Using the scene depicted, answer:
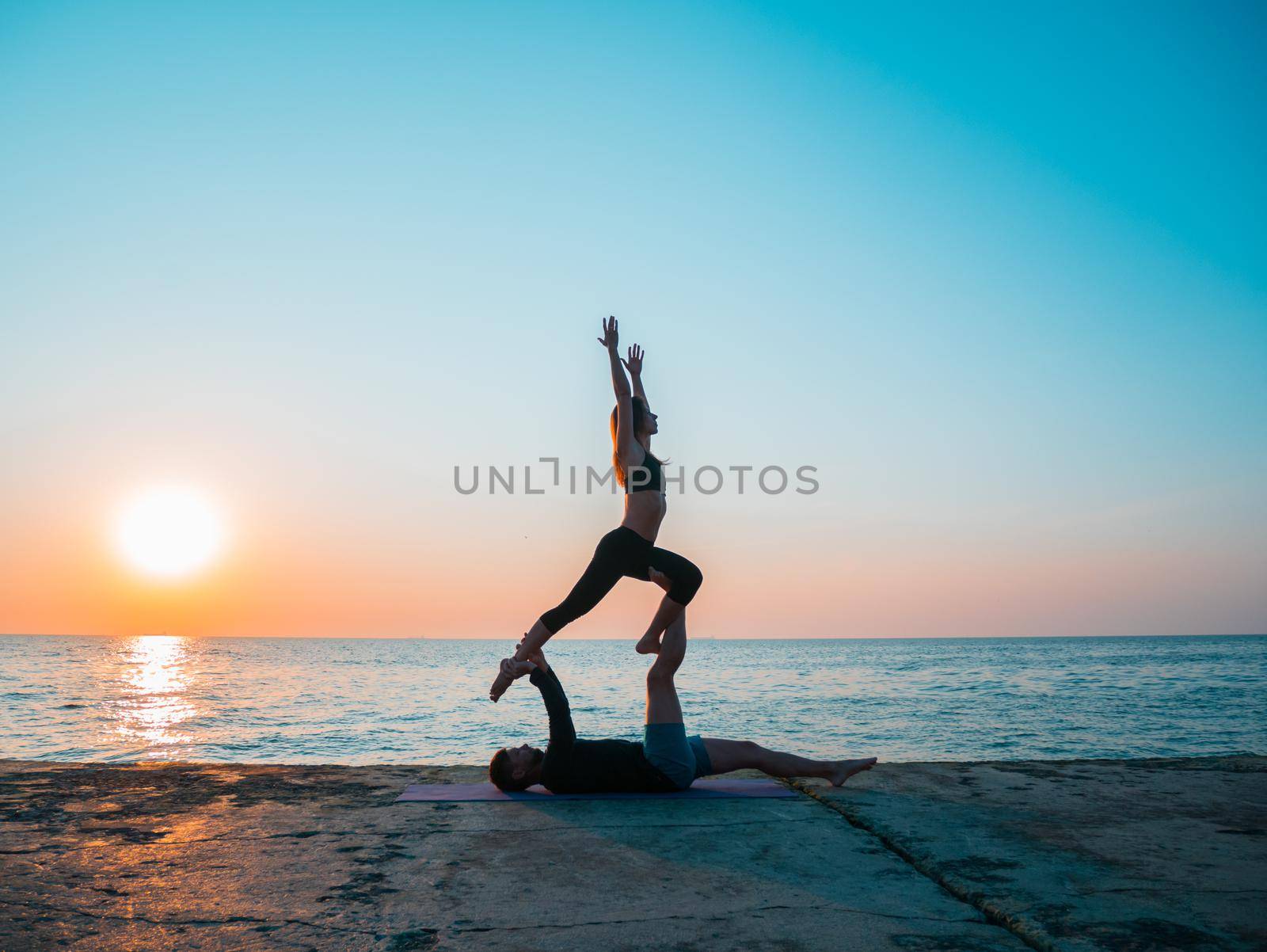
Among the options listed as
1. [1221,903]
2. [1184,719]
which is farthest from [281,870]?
[1184,719]

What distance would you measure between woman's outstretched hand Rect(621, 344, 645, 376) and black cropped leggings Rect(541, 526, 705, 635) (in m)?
1.06

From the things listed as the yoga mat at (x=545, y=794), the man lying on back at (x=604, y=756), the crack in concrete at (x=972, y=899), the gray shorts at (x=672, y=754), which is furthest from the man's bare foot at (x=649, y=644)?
the crack in concrete at (x=972, y=899)

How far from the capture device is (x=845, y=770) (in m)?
4.89

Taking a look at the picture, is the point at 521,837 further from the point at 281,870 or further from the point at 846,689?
the point at 846,689

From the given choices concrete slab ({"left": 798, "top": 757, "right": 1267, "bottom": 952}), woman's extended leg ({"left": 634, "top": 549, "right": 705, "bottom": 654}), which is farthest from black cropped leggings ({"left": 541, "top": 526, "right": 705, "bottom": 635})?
concrete slab ({"left": 798, "top": 757, "right": 1267, "bottom": 952})

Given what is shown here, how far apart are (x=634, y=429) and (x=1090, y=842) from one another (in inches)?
127

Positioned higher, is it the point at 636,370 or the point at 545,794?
the point at 636,370

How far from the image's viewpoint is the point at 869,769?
5434 millimetres

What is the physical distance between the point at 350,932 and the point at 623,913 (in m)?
0.85

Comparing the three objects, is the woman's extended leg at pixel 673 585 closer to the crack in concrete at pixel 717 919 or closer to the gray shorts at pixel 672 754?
the gray shorts at pixel 672 754

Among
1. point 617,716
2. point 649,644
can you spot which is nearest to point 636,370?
point 649,644

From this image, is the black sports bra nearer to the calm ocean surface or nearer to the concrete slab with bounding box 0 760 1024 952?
the concrete slab with bounding box 0 760 1024 952

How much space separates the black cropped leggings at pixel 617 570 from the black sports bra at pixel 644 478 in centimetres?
28

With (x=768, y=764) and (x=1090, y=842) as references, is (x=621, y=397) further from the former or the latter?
(x=1090, y=842)
